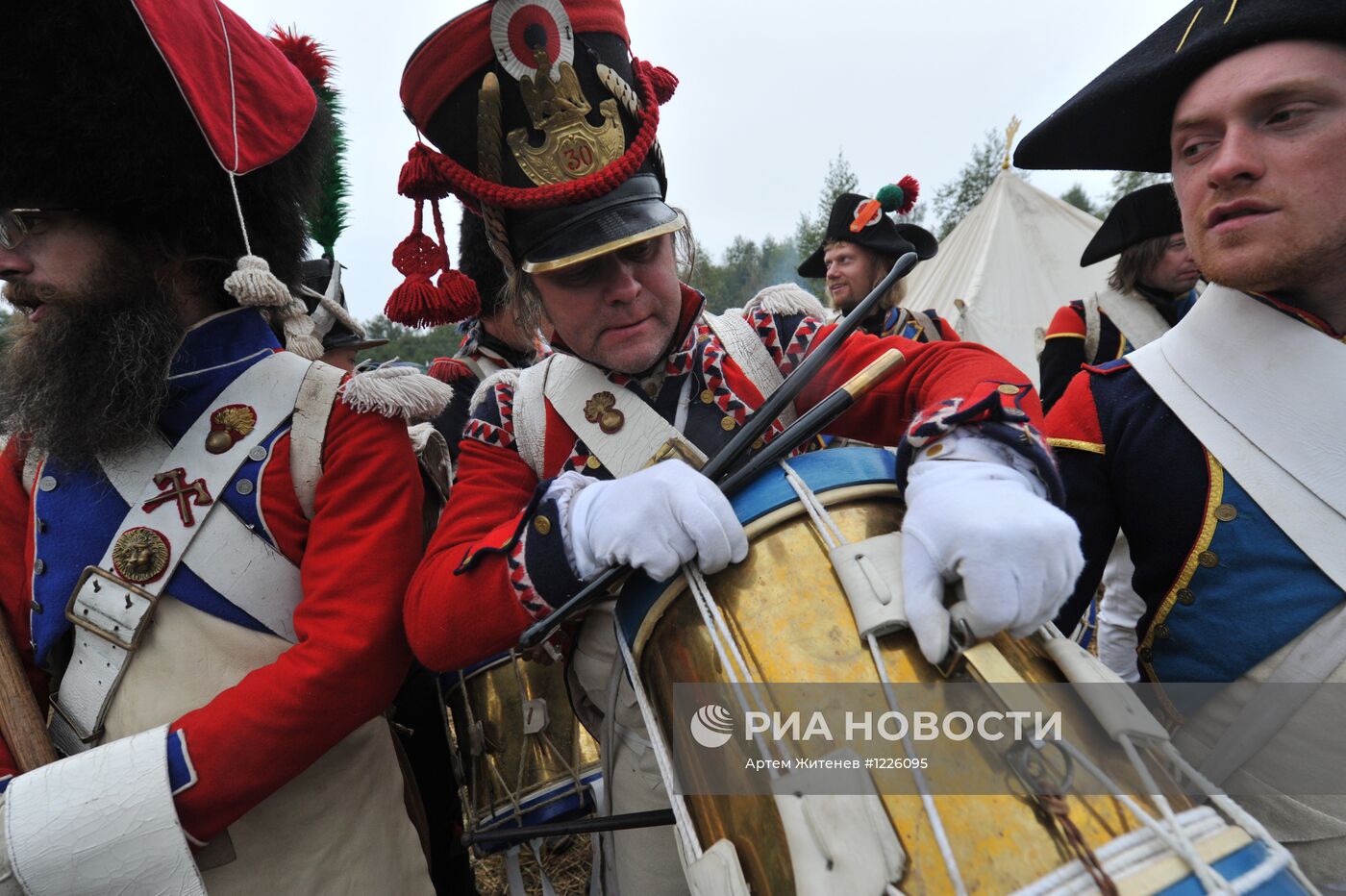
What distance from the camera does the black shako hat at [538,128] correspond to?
1493 mm

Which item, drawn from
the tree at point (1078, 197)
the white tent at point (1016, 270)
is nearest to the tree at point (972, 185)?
the tree at point (1078, 197)

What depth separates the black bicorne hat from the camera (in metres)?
1.49

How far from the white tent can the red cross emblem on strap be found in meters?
8.65

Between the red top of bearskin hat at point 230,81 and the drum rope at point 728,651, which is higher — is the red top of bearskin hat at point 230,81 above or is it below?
above

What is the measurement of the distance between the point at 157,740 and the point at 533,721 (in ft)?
2.86

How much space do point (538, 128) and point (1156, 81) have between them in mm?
1239

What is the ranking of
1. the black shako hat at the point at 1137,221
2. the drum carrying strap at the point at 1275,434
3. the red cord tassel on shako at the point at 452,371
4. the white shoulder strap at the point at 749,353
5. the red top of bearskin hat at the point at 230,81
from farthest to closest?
the red cord tassel on shako at the point at 452,371 < the black shako hat at the point at 1137,221 < the white shoulder strap at the point at 749,353 < the red top of bearskin hat at the point at 230,81 < the drum carrying strap at the point at 1275,434

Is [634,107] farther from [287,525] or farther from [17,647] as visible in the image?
[17,647]

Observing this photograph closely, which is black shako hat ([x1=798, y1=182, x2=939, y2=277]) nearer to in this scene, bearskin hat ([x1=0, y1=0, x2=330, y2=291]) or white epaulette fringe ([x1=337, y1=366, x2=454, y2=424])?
white epaulette fringe ([x1=337, y1=366, x2=454, y2=424])

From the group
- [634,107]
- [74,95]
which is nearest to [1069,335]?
[634,107]

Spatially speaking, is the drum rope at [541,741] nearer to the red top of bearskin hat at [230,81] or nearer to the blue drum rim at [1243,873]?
the red top of bearskin hat at [230,81]

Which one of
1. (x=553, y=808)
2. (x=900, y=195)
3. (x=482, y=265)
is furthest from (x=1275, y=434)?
(x=900, y=195)

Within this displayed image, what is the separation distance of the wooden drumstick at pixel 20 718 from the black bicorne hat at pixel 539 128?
51.1 inches

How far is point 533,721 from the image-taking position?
1888 mm
